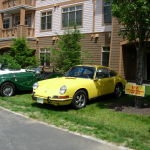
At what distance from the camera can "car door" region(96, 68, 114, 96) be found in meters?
9.32

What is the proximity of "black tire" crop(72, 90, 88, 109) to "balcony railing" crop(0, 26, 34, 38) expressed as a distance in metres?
14.0

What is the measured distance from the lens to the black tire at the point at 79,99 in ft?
27.0

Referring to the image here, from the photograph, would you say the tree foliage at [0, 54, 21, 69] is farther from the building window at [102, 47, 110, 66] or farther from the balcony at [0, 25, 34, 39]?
the building window at [102, 47, 110, 66]

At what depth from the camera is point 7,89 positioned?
10648 millimetres

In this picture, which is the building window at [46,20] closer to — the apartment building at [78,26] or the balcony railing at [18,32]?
the apartment building at [78,26]

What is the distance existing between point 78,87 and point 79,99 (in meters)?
0.43

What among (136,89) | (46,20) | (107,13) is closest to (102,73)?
(136,89)

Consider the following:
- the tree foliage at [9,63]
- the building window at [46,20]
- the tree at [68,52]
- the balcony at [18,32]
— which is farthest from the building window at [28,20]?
the tree at [68,52]

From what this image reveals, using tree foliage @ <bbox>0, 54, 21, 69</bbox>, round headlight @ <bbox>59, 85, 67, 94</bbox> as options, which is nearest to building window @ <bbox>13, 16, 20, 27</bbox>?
tree foliage @ <bbox>0, 54, 21, 69</bbox>

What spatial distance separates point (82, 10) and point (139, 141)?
1491 cm

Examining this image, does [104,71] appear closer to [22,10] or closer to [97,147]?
[97,147]

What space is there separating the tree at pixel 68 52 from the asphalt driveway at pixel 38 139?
Result: 20.8ft

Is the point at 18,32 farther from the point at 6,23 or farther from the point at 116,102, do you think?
the point at 116,102

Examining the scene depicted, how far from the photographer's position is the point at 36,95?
8430 millimetres
